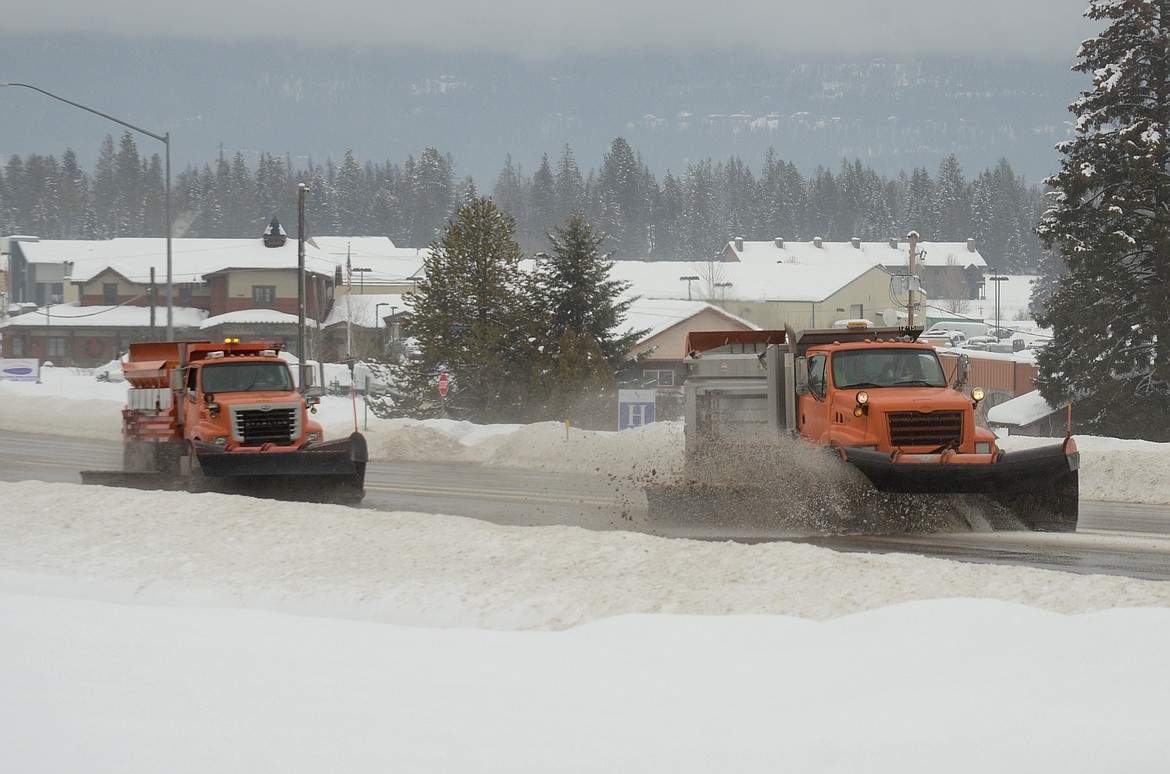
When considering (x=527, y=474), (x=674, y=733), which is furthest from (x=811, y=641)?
(x=527, y=474)

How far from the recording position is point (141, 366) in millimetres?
24156

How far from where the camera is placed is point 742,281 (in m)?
117

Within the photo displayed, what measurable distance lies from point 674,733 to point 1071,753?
199 cm

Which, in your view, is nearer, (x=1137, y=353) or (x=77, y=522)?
(x=77, y=522)

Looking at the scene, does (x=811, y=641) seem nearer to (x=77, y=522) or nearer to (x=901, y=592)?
(x=901, y=592)

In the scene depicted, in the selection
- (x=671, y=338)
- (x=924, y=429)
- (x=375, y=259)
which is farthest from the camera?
(x=375, y=259)

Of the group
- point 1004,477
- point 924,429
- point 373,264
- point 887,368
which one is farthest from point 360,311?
point 1004,477

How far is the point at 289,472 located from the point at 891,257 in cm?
16438

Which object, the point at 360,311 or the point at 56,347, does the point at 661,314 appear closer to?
the point at 360,311

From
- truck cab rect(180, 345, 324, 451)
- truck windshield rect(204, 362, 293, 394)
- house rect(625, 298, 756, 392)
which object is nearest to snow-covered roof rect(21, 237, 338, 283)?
house rect(625, 298, 756, 392)

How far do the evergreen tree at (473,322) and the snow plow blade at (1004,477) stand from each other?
27247 millimetres

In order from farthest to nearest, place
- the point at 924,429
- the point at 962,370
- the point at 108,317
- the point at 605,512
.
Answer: the point at 108,317 < the point at 605,512 < the point at 962,370 < the point at 924,429

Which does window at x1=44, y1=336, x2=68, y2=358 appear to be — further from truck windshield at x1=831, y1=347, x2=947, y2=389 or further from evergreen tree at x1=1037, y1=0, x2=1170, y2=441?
truck windshield at x1=831, y1=347, x2=947, y2=389

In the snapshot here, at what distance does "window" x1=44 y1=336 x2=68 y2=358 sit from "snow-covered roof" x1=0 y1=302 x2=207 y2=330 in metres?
1.18
